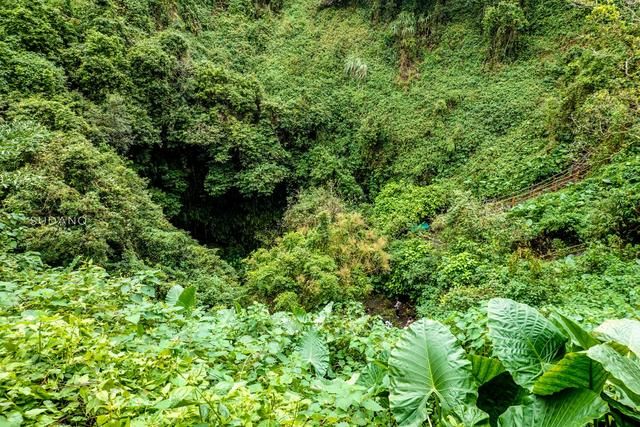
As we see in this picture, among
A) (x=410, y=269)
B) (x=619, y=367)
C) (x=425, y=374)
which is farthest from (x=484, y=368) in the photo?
(x=410, y=269)

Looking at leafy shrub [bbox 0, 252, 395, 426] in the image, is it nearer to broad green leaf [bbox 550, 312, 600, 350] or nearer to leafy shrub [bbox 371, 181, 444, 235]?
broad green leaf [bbox 550, 312, 600, 350]

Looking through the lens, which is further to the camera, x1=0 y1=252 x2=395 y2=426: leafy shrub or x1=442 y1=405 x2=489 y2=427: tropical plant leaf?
x1=442 y1=405 x2=489 y2=427: tropical plant leaf

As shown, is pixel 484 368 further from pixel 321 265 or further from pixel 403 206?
pixel 403 206

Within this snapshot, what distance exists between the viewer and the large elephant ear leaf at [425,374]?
1483 mm

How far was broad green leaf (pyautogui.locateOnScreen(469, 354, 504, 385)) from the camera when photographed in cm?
157

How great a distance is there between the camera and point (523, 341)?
1.62 meters

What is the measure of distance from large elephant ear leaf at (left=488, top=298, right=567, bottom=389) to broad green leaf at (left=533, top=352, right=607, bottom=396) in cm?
16

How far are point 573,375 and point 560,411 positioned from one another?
5.4 inches

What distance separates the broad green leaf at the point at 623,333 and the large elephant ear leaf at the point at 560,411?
0.27 meters

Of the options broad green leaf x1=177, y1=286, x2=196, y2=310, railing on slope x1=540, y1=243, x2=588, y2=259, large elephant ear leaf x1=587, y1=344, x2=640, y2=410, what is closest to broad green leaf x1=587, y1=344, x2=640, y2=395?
large elephant ear leaf x1=587, y1=344, x2=640, y2=410

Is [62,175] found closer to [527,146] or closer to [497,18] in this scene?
[527,146]

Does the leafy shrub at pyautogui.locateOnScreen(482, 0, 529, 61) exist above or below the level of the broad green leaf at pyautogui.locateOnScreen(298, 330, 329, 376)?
above

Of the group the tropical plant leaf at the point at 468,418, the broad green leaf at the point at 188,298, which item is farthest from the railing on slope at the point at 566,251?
the broad green leaf at the point at 188,298

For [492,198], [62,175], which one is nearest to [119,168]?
[62,175]
